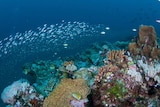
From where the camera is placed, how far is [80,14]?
18484 mm

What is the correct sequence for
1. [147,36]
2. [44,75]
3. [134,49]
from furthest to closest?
[44,75] → [147,36] → [134,49]

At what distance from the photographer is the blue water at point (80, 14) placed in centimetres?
1636

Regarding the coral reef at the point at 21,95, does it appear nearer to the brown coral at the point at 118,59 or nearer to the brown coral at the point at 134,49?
the brown coral at the point at 118,59

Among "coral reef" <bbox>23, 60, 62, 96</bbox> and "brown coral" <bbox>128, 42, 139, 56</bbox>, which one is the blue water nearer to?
"coral reef" <bbox>23, 60, 62, 96</bbox>

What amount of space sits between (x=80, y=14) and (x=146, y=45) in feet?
39.8

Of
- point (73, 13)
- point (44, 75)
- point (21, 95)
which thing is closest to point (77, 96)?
point (21, 95)

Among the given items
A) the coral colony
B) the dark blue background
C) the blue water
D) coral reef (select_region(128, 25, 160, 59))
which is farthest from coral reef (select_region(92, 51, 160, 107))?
the dark blue background

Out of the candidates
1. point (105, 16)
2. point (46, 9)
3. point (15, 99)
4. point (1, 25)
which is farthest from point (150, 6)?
point (15, 99)

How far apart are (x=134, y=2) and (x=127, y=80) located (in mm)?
17914

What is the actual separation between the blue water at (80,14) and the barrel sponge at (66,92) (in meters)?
9.52

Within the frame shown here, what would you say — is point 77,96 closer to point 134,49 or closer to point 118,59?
point 118,59

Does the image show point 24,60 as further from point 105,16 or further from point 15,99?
point 105,16

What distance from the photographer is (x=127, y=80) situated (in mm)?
5637

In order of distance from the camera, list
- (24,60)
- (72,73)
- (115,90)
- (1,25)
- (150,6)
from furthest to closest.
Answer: (150,6) → (1,25) → (24,60) → (72,73) → (115,90)
